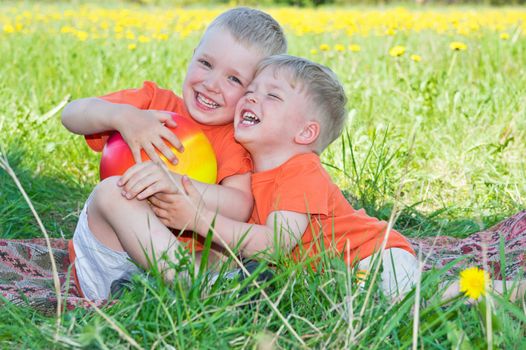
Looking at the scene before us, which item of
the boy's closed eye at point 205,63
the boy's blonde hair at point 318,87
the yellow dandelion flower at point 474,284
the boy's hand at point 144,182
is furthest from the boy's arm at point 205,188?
the yellow dandelion flower at point 474,284

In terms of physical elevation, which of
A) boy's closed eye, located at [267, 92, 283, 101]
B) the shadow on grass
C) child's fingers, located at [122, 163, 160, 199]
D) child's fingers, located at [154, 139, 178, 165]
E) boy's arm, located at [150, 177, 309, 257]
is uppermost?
boy's closed eye, located at [267, 92, 283, 101]

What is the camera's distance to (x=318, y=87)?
107 inches

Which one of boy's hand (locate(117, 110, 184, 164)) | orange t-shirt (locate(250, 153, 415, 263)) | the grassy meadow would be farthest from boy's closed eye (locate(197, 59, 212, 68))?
the grassy meadow

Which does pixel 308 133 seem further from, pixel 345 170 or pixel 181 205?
pixel 345 170

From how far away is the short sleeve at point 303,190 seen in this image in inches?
97.5

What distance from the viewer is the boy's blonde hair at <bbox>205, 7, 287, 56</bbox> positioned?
2.79m

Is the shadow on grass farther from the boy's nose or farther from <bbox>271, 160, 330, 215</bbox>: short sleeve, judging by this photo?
<bbox>271, 160, 330, 215</bbox>: short sleeve

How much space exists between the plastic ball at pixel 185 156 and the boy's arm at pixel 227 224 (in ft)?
0.35

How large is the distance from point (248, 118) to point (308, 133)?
0.71ft

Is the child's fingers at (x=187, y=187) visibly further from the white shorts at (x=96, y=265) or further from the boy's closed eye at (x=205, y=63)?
the boy's closed eye at (x=205, y=63)

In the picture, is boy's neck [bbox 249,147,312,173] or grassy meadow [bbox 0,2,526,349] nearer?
grassy meadow [bbox 0,2,526,349]

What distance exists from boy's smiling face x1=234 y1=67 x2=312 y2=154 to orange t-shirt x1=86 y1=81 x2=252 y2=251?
→ 88mm

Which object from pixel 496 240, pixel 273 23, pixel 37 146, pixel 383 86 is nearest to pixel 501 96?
pixel 383 86

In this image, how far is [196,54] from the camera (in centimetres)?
288
